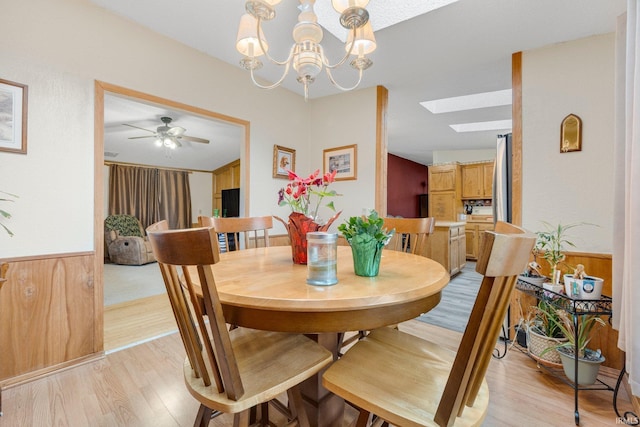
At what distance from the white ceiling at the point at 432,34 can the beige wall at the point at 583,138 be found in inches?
6.3

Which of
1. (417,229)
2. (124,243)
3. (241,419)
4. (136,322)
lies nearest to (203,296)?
(241,419)

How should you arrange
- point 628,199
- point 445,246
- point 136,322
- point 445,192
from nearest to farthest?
point 628,199 < point 136,322 < point 445,246 < point 445,192

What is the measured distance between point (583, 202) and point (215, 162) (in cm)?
734

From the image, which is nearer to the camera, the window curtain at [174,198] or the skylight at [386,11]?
the skylight at [386,11]

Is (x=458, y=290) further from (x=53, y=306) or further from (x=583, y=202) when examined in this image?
(x=53, y=306)

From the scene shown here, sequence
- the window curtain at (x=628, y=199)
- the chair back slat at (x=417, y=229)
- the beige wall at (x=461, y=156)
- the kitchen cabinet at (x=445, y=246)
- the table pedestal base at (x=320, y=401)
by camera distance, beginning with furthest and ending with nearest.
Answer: the beige wall at (x=461, y=156) → the kitchen cabinet at (x=445, y=246) → the chair back slat at (x=417, y=229) → the table pedestal base at (x=320, y=401) → the window curtain at (x=628, y=199)

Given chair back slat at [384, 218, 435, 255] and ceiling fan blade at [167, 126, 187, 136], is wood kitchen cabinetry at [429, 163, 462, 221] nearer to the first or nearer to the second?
chair back slat at [384, 218, 435, 255]

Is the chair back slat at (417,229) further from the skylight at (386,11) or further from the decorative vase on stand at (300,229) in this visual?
the skylight at (386,11)

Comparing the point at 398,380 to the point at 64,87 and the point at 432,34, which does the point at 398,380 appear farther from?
the point at 64,87

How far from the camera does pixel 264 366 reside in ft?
3.10

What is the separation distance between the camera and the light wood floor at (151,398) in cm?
138

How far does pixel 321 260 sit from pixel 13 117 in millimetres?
2078

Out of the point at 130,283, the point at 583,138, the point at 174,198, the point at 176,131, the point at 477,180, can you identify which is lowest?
the point at 130,283

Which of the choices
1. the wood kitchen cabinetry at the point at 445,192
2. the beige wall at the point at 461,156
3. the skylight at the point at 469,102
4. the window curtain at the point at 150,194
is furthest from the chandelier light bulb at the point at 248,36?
the window curtain at the point at 150,194
